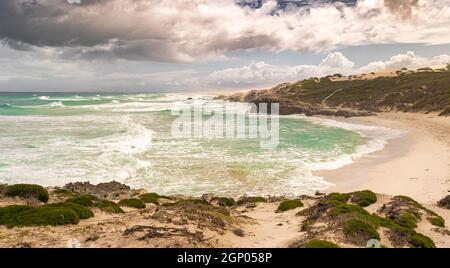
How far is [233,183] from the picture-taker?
24234 millimetres

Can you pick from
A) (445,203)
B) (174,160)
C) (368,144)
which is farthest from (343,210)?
(368,144)

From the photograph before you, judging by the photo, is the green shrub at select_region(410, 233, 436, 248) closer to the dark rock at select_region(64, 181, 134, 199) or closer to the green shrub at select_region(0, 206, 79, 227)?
the green shrub at select_region(0, 206, 79, 227)

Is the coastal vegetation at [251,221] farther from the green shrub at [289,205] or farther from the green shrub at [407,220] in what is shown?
the green shrub at [289,205]

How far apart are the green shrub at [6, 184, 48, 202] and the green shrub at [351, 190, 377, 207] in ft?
45.0

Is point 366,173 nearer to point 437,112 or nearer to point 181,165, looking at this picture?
point 181,165

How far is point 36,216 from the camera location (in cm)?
1144

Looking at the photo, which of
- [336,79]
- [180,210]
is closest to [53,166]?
[180,210]

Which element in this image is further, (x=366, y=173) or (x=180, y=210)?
(x=366, y=173)

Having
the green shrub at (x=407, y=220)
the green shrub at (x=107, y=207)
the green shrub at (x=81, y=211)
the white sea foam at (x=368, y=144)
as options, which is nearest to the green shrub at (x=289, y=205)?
the green shrub at (x=407, y=220)

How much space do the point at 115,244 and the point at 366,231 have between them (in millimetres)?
7089

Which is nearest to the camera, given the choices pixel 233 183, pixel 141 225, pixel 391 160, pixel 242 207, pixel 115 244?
pixel 115 244

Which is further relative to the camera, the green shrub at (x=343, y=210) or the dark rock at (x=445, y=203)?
the dark rock at (x=445, y=203)

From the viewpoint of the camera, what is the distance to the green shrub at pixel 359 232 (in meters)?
10.6

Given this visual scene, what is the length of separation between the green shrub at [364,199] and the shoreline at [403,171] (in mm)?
4292
